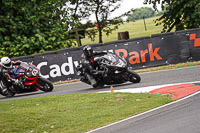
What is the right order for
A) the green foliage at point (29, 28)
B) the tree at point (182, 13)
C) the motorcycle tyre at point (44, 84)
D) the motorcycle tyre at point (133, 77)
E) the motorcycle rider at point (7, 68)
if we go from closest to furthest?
the motorcycle tyre at point (133, 77) < the motorcycle rider at point (7, 68) < the motorcycle tyre at point (44, 84) < the tree at point (182, 13) < the green foliage at point (29, 28)

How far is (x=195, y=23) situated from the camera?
80.6 feet

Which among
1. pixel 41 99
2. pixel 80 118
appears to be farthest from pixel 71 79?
pixel 80 118

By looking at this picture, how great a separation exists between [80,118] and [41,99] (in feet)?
11.9

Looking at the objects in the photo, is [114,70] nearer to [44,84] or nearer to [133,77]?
[133,77]

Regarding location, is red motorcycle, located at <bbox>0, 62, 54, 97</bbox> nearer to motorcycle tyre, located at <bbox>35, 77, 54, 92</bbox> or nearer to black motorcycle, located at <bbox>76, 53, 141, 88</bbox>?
motorcycle tyre, located at <bbox>35, 77, 54, 92</bbox>

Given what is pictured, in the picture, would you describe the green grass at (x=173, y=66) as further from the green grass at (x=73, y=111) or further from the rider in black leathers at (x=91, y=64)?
the green grass at (x=73, y=111)

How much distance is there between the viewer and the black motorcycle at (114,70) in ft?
44.6

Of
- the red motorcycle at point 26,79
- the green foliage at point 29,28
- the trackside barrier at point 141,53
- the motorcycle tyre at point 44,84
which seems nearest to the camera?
the red motorcycle at point 26,79

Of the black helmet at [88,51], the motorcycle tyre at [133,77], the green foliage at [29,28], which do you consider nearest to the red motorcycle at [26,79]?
the black helmet at [88,51]

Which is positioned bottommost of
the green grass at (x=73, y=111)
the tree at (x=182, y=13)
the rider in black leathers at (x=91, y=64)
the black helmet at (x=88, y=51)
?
the green grass at (x=73, y=111)

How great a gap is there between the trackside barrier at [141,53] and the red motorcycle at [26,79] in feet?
14.6

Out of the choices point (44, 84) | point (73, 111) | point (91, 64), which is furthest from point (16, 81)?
point (73, 111)

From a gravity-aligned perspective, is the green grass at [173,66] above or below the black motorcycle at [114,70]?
below

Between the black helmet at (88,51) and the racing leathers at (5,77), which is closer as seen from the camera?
the black helmet at (88,51)
